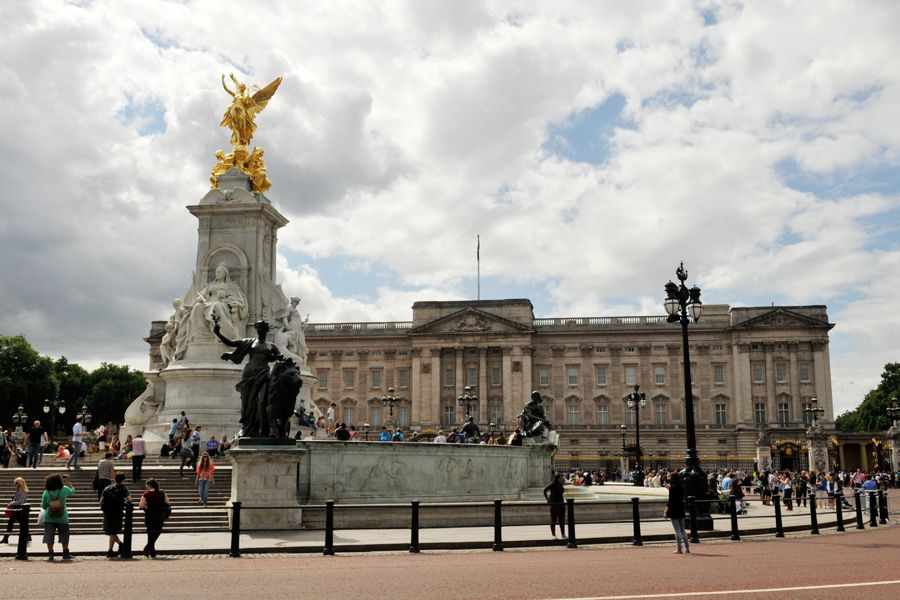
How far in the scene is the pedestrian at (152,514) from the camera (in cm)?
1436

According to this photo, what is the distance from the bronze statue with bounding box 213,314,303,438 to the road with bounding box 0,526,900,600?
443 centimetres

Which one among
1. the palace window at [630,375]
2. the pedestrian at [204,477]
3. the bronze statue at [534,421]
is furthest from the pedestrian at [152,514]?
the palace window at [630,375]

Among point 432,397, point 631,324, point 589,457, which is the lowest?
point 589,457

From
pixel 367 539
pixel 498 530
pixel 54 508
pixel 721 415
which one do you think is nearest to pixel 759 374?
pixel 721 415

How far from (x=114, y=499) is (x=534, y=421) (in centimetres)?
1468

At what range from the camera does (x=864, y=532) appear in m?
20.3

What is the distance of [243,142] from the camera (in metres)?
34.5

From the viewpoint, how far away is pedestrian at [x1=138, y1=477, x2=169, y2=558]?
14359 millimetres

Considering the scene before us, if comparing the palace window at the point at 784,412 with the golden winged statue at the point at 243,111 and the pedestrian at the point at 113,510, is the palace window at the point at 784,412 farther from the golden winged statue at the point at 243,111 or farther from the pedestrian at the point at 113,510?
the pedestrian at the point at 113,510

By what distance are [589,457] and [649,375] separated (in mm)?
12932

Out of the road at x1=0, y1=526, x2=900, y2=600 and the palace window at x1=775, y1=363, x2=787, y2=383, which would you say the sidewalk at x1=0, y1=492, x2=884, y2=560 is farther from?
the palace window at x1=775, y1=363, x2=787, y2=383

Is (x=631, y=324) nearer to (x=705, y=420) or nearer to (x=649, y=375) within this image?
(x=649, y=375)

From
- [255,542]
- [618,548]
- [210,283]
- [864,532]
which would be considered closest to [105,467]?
[255,542]

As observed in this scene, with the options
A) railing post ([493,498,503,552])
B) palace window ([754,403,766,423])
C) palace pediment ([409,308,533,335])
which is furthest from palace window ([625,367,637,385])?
railing post ([493,498,503,552])
